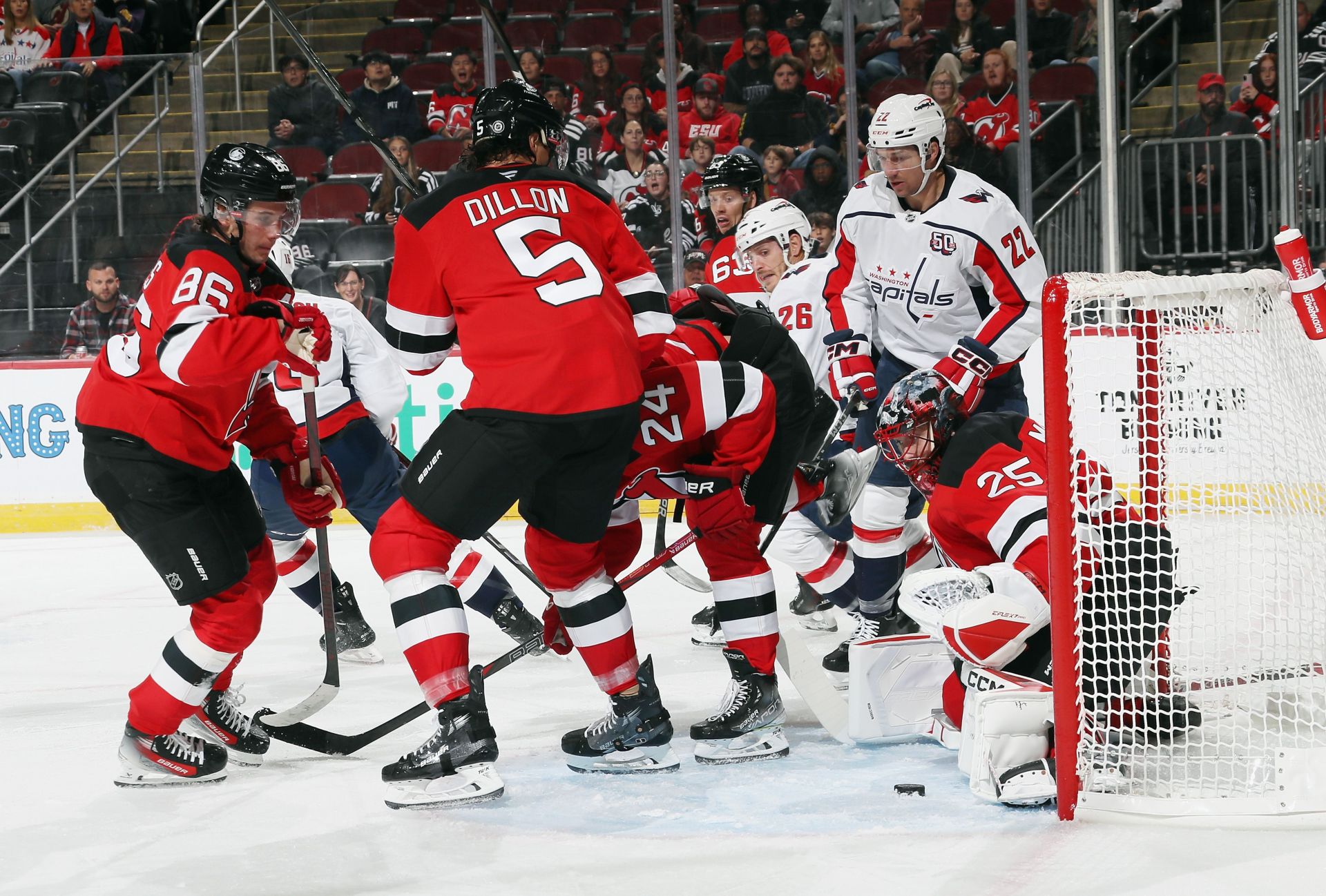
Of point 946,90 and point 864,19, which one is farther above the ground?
point 864,19

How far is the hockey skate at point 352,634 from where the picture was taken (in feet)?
13.0

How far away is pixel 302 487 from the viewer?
2932mm

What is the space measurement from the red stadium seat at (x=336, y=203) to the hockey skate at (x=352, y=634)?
3.43 meters

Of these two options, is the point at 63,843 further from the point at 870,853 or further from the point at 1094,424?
the point at 1094,424

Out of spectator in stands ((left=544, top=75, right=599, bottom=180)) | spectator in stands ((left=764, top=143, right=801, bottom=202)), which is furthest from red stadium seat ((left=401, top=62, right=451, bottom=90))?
spectator in stands ((left=764, top=143, right=801, bottom=202))

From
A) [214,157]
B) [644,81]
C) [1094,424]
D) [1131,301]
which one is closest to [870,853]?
[1094,424]

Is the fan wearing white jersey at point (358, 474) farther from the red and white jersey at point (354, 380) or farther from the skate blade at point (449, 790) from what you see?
the skate blade at point (449, 790)

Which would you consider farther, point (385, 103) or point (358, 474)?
point (385, 103)

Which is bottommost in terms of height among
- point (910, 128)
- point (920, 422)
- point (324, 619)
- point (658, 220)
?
point (324, 619)

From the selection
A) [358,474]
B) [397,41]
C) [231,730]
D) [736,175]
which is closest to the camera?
[231,730]

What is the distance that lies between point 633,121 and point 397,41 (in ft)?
4.92

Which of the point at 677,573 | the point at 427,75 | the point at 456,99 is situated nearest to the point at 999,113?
the point at 456,99

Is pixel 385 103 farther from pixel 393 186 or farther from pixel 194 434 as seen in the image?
pixel 194 434

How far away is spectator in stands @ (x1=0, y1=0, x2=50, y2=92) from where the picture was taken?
8.23 m
